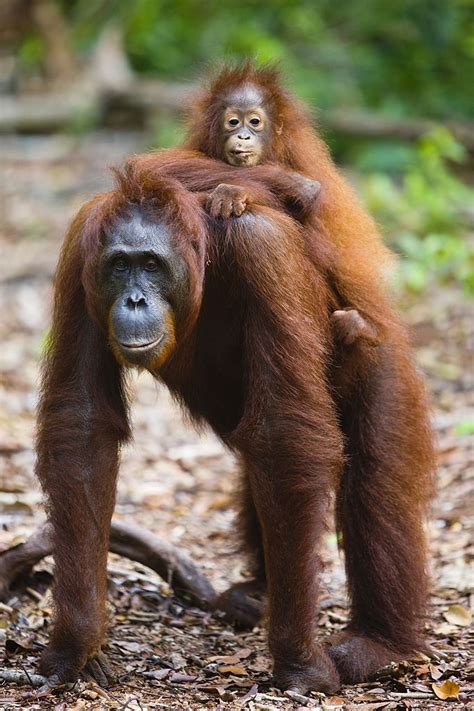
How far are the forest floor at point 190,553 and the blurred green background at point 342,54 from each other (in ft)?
15.7

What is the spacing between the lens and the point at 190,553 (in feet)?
20.9

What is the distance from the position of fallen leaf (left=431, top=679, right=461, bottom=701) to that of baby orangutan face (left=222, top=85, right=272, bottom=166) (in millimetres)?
2736

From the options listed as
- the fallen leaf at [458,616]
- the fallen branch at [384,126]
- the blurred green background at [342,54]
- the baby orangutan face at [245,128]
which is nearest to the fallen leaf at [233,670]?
the fallen leaf at [458,616]

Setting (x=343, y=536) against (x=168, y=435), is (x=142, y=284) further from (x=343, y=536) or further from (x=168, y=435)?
(x=168, y=435)

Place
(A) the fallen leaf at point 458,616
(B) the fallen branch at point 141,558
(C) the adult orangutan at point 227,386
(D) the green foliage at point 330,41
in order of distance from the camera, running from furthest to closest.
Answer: (D) the green foliage at point 330,41 < (A) the fallen leaf at point 458,616 < (B) the fallen branch at point 141,558 < (C) the adult orangutan at point 227,386

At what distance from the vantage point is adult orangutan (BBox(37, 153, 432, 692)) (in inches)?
165

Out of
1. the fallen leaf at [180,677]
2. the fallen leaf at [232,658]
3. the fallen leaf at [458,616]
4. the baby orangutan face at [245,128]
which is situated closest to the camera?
the fallen leaf at [180,677]

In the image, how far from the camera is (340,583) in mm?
5965

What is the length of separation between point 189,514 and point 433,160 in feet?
20.6

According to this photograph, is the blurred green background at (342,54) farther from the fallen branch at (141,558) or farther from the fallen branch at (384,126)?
the fallen branch at (141,558)

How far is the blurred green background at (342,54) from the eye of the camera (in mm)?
16516

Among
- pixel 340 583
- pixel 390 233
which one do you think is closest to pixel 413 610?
pixel 340 583

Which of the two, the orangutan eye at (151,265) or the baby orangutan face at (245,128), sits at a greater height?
the baby orangutan face at (245,128)

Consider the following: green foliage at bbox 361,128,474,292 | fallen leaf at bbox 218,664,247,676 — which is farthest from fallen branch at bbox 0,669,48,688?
green foliage at bbox 361,128,474,292
